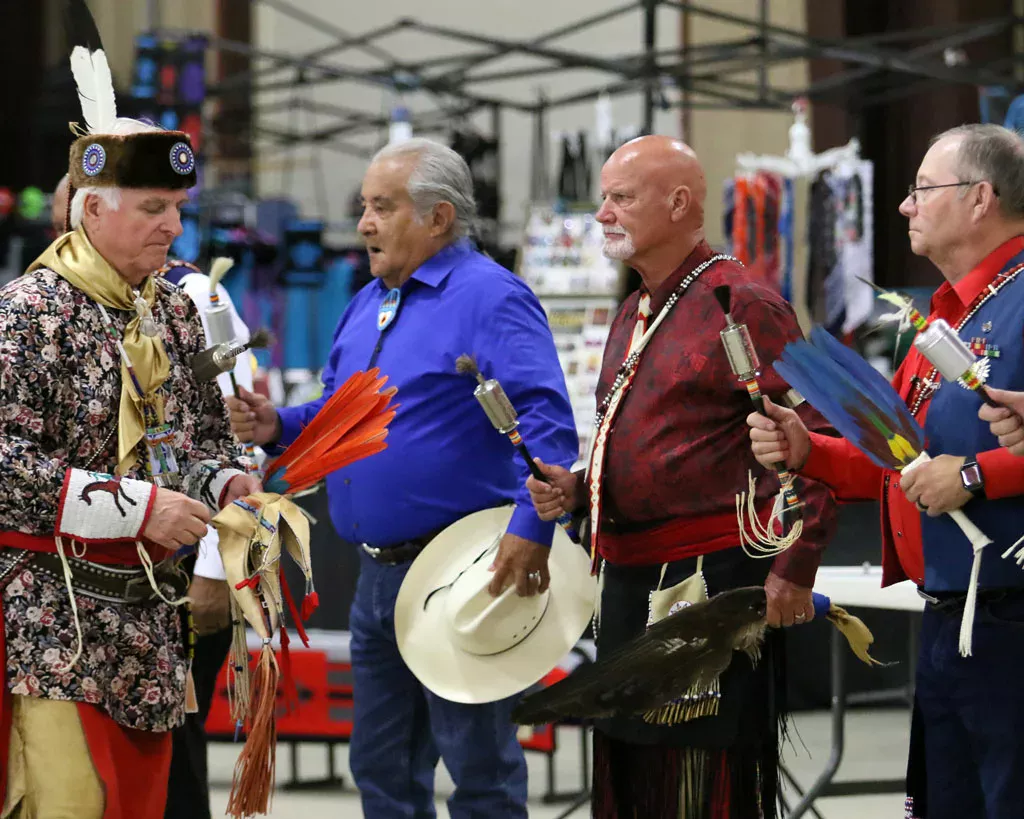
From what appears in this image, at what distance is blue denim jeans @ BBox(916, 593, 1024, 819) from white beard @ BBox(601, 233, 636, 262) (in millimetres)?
858

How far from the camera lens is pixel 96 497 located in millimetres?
2375

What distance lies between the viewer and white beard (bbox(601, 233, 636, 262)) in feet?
8.89

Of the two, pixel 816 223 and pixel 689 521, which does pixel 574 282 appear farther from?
pixel 689 521

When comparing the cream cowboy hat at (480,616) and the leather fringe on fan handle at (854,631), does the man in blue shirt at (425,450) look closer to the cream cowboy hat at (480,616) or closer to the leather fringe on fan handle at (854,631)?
the cream cowboy hat at (480,616)

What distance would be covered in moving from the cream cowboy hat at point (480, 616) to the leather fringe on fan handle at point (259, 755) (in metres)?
0.44

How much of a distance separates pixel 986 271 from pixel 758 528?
22.8 inches

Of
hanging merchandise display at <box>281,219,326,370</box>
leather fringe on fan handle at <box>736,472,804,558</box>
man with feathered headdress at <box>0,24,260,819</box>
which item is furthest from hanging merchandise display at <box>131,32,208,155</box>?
leather fringe on fan handle at <box>736,472,804,558</box>

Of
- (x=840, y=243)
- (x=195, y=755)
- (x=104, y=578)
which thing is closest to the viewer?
(x=104, y=578)

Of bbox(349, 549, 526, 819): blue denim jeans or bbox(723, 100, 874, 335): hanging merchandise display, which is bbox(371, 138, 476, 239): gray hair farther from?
bbox(723, 100, 874, 335): hanging merchandise display

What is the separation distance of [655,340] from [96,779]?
1245 mm

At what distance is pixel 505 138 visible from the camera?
11422mm

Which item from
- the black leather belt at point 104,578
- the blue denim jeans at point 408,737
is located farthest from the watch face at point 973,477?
the black leather belt at point 104,578

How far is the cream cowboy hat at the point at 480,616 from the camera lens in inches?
113

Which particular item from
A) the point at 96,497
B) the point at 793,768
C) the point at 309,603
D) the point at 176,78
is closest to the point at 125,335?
the point at 96,497
